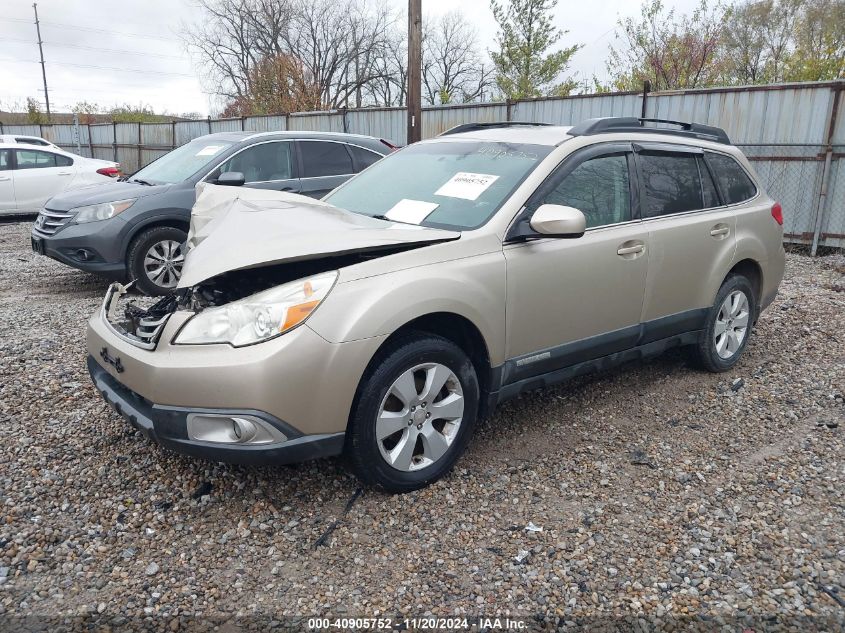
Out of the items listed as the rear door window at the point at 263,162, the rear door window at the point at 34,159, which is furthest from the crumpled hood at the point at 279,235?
the rear door window at the point at 34,159

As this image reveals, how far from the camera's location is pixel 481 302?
10.4ft

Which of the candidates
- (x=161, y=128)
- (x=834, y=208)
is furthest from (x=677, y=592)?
(x=161, y=128)

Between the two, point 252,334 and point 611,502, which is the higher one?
point 252,334

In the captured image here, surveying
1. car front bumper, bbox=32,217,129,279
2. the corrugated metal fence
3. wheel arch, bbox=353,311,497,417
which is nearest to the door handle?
wheel arch, bbox=353,311,497,417

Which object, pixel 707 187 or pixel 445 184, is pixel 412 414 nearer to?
pixel 445 184

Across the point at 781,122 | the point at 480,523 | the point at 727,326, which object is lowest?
the point at 480,523

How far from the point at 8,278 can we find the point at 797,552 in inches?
332

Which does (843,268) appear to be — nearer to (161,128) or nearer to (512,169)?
(512,169)

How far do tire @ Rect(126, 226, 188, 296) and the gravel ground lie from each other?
7.84 ft

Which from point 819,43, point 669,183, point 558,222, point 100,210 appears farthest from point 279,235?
point 819,43

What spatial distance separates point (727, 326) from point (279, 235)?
135 inches

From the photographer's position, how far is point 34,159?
12.1 m

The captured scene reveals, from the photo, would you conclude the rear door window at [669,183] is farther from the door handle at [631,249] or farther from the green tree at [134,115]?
the green tree at [134,115]

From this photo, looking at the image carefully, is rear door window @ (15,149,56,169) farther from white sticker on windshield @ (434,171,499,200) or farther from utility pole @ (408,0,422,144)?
white sticker on windshield @ (434,171,499,200)
